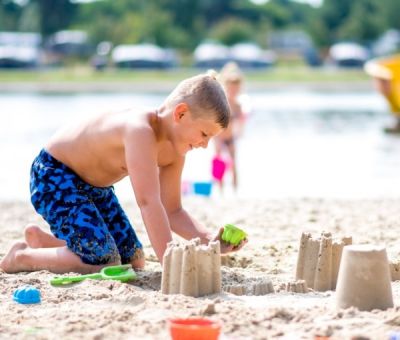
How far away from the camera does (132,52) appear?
42.5 metres

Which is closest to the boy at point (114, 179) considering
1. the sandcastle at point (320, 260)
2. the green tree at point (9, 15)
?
the sandcastle at point (320, 260)

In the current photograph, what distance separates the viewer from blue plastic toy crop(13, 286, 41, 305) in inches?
152

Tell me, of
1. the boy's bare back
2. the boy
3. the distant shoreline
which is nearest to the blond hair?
the boy

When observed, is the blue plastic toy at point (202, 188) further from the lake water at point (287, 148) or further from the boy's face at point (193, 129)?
the boy's face at point (193, 129)

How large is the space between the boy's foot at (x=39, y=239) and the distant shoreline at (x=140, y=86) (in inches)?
982

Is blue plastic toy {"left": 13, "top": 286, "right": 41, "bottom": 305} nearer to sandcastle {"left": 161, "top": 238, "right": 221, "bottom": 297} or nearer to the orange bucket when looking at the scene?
sandcastle {"left": 161, "top": 238, "right": 221, "bottom": 297}

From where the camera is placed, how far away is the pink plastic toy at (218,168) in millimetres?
A: 9039

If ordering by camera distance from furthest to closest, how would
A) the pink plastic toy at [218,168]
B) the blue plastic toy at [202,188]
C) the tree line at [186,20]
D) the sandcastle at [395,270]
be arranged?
1. the tree line at [186,20]
2. the pink plastic toy at [218,168]
3. the blue plastic toy at [202,188]
4. the sandcastle at [395,270]

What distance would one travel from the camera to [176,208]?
4.79 meters

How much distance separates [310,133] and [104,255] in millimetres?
12042

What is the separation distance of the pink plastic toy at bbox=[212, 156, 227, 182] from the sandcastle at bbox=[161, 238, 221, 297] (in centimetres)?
506

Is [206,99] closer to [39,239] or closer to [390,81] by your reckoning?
[39,239]

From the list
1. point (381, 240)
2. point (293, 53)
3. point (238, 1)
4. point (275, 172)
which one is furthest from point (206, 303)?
point (238, 1)

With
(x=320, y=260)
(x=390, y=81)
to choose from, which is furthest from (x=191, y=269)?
(x=390, y=81)
